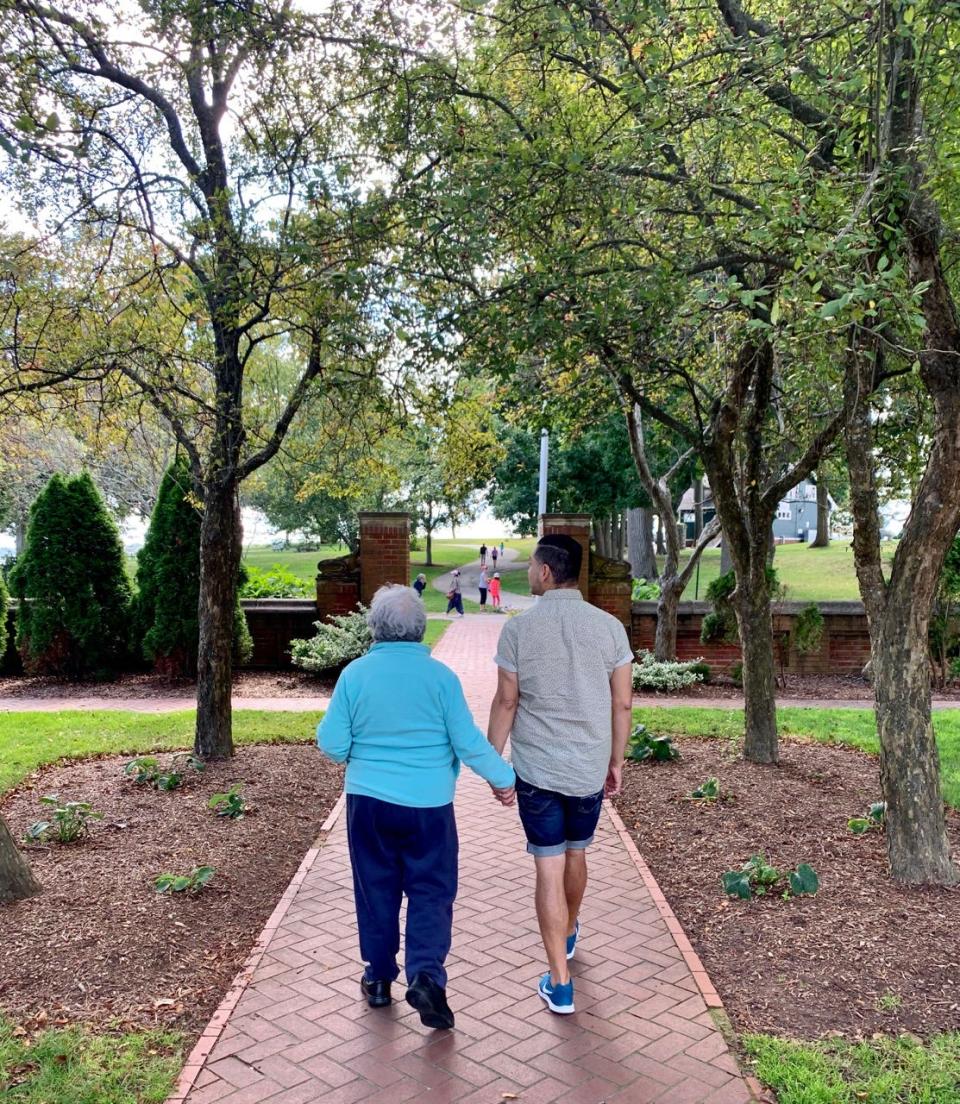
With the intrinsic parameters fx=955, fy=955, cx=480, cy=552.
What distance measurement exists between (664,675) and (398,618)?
392 inches

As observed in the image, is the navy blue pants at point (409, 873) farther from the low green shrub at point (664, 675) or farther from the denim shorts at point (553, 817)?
the low green shrub at point (664, 675)

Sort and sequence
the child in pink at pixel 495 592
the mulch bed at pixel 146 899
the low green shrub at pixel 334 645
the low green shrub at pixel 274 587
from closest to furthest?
the mulch bed at pixel 146 899 → the low green shrub at pixel 334 645 → the low green shrub at pixel 274 587 → the child in pink at pixel 495 592

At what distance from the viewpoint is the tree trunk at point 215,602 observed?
25.9 ft

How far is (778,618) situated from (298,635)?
729 cm

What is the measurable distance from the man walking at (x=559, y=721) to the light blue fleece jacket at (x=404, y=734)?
21 centimetres

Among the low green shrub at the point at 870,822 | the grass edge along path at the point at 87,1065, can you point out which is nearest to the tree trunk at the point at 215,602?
the grass edge along path at the point at 87,1065

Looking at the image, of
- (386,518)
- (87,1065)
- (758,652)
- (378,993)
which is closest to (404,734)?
(378,993)

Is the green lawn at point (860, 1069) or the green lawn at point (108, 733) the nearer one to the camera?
the green lawn at point (860, 1069)

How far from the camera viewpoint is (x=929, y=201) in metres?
4.86

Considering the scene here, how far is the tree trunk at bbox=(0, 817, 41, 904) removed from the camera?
16.4 feet

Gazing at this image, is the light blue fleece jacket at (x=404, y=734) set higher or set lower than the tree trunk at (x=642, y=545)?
lower

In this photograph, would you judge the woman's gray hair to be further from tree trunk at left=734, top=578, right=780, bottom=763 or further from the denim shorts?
tree trunk at left=734, top=578, right=780, bottom=763

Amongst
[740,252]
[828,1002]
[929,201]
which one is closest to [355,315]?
[740,252]

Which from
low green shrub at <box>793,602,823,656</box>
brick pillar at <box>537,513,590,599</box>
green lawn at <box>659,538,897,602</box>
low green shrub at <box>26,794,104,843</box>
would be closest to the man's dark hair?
low green shrub at <box>26,794,104,843</box>
